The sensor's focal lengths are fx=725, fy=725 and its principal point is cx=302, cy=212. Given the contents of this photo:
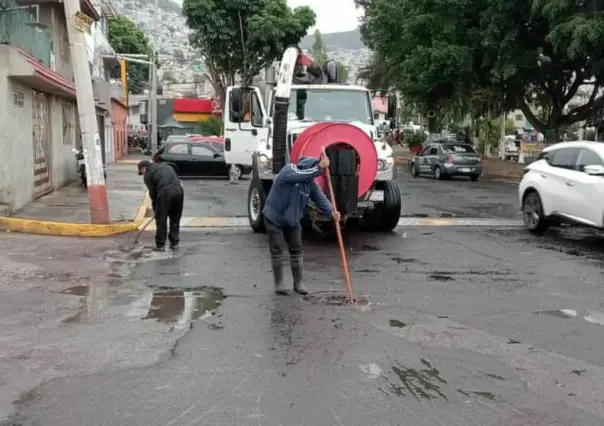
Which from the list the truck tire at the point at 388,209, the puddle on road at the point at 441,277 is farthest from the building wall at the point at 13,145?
the puddle on road at the point at 441,277

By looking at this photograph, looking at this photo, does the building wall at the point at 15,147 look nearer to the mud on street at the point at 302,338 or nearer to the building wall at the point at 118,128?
the mud on street at the point at 302,338

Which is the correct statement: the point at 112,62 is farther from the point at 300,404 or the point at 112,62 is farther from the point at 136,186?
the point at 300,404

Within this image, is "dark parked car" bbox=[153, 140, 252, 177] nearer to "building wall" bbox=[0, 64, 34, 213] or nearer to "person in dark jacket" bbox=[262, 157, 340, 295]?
"building wall" bbox=[0, 64, 34, 213]

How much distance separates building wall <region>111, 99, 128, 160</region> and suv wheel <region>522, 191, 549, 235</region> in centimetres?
2765

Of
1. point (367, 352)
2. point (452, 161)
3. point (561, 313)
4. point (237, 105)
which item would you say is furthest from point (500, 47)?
point (367, 352)

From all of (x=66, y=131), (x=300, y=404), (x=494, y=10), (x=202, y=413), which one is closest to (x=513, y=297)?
(x=300, y=404)

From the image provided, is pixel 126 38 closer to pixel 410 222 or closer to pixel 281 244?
pixel 410 222

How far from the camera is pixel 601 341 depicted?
635 centimetres

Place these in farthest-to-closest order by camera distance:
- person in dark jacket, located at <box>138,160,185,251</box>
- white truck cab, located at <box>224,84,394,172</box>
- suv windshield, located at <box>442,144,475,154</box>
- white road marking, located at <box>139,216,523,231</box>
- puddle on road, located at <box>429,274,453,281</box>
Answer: suv windshield, located at <box>442,144,475,154</box> → white road marking, located at <box>139,216,523,231</box> → white truck cab, located at <box>224,84,394,172</box> → person in dark jacket, located at <box>138,160,185,251</box> → puddle on road, located at <box>429,274,453,281</box>

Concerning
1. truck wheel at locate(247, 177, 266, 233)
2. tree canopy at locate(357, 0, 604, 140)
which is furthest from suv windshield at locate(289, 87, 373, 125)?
tree canopy at locate(357, 0, 604, 140)

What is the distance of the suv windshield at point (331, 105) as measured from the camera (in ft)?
42.5

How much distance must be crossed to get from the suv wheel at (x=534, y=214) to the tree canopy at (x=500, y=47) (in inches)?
502

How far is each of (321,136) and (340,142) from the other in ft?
1.00

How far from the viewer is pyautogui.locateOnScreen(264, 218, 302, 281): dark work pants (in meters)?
7.96
